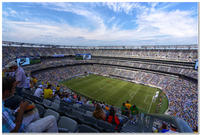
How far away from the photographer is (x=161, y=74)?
1214 inches

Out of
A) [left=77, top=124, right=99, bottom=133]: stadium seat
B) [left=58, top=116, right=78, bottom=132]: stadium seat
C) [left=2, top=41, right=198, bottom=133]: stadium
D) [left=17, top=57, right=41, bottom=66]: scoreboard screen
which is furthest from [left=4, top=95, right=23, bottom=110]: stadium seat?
[left=17, top=57, right=41, bottom=66]: scoreboard screen

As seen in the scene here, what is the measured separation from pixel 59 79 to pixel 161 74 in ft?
109

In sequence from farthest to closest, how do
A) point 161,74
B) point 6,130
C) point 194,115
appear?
point 161,74 < point 194,115 < point 6,130

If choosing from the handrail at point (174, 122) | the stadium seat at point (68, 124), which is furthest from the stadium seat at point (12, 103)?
the handrail at point (174, 122)

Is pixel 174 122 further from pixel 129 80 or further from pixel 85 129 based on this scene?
pixel 129 80

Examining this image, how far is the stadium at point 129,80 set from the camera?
4.63m

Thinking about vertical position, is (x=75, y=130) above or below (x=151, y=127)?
above

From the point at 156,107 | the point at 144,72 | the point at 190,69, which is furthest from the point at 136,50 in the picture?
the point at 156,107

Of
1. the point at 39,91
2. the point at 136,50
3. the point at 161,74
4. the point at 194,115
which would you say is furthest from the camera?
the point at 136,50

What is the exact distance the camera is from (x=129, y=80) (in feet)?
107

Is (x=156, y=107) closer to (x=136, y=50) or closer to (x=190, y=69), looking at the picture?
(x=190, y=69)

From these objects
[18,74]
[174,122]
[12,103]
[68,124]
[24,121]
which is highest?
[18,74]

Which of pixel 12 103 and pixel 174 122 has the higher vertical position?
pixel 12 103

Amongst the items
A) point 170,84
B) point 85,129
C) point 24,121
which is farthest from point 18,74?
point 170,84
